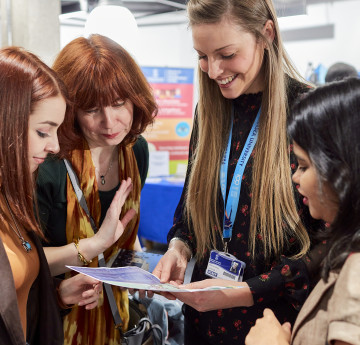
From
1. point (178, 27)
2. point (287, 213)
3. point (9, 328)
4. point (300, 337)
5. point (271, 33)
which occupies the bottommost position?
point (9, 328)

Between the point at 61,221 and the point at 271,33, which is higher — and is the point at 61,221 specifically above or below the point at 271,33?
below

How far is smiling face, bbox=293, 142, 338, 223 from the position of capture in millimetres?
945

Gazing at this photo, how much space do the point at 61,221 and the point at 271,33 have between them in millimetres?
1036

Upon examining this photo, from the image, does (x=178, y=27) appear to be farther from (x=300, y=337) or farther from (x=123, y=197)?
(x=300, y=337)

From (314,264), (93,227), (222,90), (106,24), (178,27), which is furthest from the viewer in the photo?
(178,27)

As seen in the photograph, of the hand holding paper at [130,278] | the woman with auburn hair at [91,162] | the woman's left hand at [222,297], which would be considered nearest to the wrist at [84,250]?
the woman with auburn hair at [91,162]

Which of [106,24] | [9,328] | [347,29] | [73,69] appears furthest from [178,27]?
[9,328]

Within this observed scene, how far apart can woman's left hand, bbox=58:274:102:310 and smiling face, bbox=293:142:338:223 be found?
90 cm

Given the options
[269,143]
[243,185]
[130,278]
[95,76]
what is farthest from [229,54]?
[130,278]

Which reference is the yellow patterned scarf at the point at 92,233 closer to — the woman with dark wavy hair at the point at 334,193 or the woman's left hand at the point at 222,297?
the woman's left hand at the point at 222,297

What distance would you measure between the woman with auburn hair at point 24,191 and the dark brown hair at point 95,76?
0.55 ft

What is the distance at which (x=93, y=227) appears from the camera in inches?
70.1

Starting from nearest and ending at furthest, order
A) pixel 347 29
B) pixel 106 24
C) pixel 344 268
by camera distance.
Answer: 1. pixel 344 268
2. pixel 106 24
3. pixel 347 29

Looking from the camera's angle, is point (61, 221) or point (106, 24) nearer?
point (61, 221)
